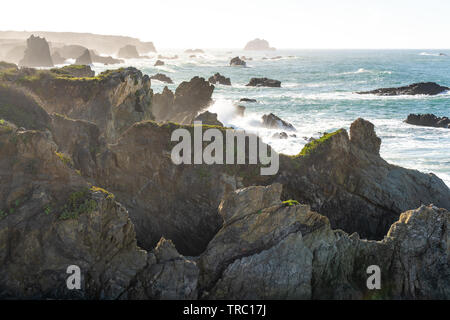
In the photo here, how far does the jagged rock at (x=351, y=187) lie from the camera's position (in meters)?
13.8

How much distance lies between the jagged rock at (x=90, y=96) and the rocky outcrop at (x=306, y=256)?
46.9 ft

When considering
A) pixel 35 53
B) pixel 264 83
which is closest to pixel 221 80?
pixel 264 83

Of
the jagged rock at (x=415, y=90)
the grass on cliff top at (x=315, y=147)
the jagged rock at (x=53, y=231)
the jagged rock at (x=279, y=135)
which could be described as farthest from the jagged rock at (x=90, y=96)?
the jagged rock at (x=415, y=90)

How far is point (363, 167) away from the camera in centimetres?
1505

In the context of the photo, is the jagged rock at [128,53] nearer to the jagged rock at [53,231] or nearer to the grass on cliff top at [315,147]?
the grass on cliff top at [315,147]

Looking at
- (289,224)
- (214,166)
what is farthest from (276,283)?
(214,166)

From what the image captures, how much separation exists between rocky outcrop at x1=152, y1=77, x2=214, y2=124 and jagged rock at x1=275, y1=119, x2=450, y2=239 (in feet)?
71.1

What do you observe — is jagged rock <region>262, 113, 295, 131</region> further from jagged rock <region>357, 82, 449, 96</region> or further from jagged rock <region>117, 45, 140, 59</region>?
jagged rock <region>117, 45, 140, 59</region>

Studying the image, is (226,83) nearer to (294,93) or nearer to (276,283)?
(294,93)

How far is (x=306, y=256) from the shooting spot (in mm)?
9727

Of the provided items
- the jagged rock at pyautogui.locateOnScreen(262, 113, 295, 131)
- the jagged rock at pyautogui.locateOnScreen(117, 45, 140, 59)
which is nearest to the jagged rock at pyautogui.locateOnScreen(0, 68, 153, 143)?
the jagged rock at pyautogui.locateOnScreen(262, 113, 295, 131)

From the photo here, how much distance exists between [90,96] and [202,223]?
1530 centimetres
